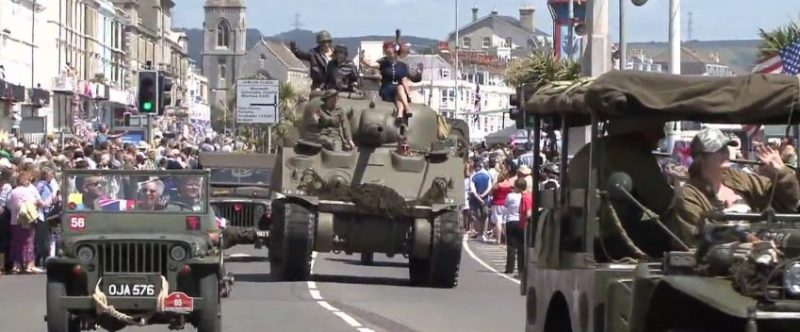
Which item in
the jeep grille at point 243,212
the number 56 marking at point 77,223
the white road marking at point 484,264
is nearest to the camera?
the number 56 marking at point 77,223

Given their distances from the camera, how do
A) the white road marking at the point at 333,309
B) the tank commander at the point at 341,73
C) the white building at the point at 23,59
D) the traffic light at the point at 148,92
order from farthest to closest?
the white building at the point at 23,59, the traffic light at the point at 148,92, the tank commander at the point at 341,73, the white road marking at the point at 333,309

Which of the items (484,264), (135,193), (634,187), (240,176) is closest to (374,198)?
(240,176)

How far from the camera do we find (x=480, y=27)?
197 m

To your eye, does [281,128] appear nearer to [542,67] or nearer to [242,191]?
[542,67]

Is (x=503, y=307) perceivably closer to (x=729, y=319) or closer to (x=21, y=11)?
(x=729, y=319)

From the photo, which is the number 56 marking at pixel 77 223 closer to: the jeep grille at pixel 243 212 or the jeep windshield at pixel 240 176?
the jeep grille at pixel 243 212

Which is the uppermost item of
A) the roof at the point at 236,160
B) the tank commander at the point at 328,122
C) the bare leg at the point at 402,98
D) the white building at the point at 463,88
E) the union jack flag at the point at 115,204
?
the white building at the point at 463,88

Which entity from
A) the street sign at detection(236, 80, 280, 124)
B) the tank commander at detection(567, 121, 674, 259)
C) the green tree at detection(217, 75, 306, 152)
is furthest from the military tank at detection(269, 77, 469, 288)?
the street sign at detection(236, 80, 280, 124)

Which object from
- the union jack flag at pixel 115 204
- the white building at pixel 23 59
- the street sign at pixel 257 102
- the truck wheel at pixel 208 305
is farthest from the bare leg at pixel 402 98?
the white building at pixel 23 59

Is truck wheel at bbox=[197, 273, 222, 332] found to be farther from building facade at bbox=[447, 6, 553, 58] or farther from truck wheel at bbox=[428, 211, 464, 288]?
building facade at bbox=[447, 6, 553, 58]

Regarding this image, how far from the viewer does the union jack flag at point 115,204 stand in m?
16.2

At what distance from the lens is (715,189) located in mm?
9797

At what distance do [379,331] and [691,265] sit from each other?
Result: 31.7 ft

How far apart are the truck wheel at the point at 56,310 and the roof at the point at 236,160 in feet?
50.7
